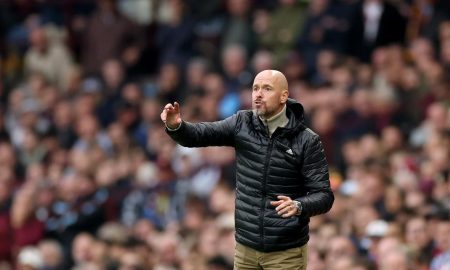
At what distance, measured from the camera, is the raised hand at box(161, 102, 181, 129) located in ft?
27.8

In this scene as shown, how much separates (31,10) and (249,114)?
12.1 meters

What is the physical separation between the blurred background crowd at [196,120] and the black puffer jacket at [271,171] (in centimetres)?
253

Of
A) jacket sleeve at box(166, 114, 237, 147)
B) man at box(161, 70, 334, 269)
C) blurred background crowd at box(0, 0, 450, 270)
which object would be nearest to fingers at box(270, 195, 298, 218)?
man at box(161, 70, 334, 269)

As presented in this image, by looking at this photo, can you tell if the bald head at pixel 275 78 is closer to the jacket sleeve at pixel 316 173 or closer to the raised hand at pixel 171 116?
the jacket sleeve at pixel 316 173

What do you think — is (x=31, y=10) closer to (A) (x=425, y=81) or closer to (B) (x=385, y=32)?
(B) (x=385, y=32)

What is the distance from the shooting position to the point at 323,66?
1608 cm

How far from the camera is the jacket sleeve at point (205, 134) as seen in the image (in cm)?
861

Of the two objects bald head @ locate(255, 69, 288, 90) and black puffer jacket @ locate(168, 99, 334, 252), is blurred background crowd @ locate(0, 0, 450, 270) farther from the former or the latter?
bald head @ locate(255, 69, 288, 90)

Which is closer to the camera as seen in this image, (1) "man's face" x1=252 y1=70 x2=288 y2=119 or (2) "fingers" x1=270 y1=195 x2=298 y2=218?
(2) "fingers" x1=270 y1=195 x2=298 y2=218

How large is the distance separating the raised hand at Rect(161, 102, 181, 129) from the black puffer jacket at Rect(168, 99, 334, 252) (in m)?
0.06

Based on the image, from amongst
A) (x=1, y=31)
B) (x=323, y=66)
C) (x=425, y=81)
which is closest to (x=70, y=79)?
(x=1, y=31)

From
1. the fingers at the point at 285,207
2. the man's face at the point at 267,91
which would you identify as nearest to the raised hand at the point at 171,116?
the man's face at the point at 267,91

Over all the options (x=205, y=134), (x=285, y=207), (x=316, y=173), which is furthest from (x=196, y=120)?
(x=285, y=207)

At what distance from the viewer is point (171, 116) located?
27.9ft
